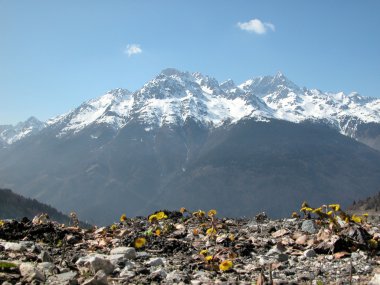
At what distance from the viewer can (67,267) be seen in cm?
909

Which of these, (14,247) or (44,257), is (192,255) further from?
(14,247)

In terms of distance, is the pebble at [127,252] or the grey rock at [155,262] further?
the pebble at [127,252]

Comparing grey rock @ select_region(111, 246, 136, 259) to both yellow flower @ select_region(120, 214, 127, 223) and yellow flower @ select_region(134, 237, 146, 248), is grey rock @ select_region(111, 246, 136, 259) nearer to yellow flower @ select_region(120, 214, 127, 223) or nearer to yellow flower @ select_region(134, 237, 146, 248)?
yellow flower @ select_region(134, 237, 146, 248)

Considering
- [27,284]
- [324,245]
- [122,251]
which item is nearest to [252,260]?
[324,245]

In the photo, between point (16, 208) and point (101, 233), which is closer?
point (101, 233)

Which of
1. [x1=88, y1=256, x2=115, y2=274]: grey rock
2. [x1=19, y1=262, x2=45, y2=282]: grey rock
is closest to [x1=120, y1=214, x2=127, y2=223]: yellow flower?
[x1=88, y1=256, x2=115, y2=274]: grey rock

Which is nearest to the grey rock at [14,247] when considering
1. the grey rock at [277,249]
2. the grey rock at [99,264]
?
the grey rock at [99,264]

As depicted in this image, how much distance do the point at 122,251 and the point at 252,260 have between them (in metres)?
2.77

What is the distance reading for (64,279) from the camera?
8.12 m

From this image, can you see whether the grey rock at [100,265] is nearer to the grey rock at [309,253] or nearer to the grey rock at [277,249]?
the grey rock at [277,249]

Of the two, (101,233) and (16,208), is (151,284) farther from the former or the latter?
(16,208)

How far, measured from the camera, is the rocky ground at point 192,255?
8555mm

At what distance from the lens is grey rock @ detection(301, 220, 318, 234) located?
43.6 feet

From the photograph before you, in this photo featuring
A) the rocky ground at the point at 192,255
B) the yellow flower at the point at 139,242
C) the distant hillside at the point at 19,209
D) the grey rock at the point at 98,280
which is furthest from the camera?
the distant hillside at the point at 19,209
